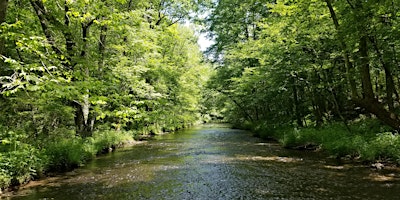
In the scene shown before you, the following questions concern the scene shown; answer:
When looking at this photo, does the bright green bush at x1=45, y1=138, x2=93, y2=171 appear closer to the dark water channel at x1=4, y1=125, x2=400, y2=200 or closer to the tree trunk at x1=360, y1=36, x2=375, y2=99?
the dark water channel at x1=4, y1=125, x2=400, y2=200

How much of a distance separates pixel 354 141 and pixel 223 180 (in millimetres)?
6586

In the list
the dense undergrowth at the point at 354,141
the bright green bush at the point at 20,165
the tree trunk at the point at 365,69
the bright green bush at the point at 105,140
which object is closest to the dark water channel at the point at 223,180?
the bright green bush at the point at 20,165

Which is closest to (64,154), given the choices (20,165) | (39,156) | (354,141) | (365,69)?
(39,156)

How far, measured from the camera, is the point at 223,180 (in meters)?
10.6

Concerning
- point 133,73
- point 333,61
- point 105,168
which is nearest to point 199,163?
point 105,168

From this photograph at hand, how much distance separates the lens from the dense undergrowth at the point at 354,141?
11789 mm

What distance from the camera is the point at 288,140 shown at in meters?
18.4

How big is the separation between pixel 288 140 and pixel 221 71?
18.0 meters

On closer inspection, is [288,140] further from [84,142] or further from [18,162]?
[18,162]

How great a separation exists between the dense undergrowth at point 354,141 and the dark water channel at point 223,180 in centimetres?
84

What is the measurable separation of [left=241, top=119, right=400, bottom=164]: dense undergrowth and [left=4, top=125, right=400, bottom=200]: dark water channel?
84 cm

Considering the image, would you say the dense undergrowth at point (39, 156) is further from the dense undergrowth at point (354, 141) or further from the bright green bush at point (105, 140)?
the dense undergrowth at point (354, 141)

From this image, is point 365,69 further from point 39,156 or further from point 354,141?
point 39,156

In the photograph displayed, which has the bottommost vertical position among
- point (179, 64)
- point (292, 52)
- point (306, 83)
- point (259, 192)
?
point (259, 192)
